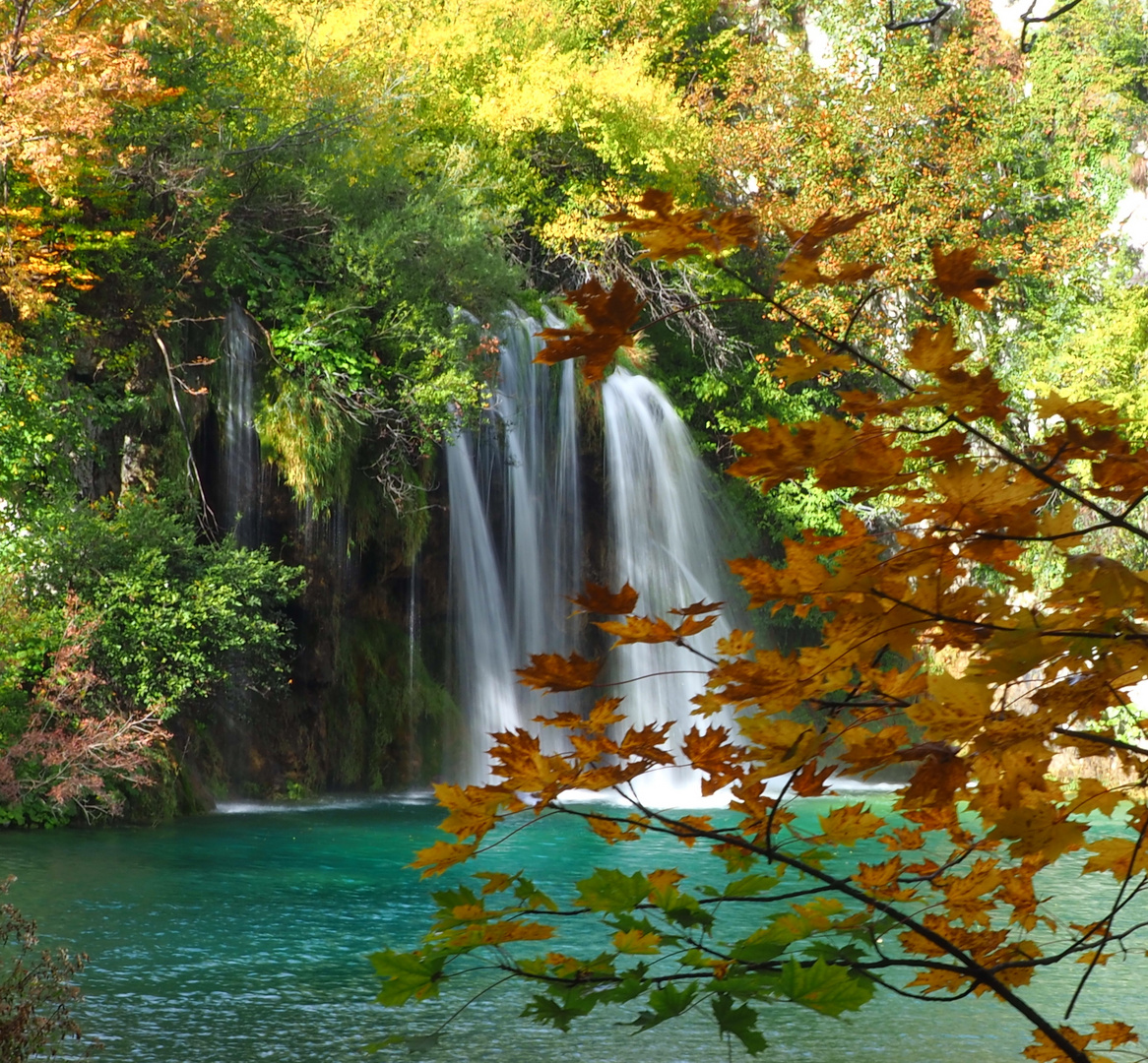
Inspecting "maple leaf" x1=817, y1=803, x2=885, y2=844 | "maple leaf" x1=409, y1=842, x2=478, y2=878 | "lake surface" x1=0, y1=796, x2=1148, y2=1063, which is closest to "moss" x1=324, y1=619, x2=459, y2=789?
"lake surface" x1=0, y1=796, x2=1148, y2=1063

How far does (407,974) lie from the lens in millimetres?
1697

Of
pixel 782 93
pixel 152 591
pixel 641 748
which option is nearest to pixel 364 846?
pixel 152 591

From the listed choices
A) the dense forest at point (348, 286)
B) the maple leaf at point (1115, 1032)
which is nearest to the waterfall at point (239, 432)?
the dense forest at point (348, 286)

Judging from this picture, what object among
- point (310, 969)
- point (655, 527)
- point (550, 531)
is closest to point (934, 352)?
point (310, 969)

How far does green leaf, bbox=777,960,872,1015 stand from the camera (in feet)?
5.13

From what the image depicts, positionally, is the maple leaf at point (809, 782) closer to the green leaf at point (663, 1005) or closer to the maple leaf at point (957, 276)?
the green leaf at point (663, 1005)

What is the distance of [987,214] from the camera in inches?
971

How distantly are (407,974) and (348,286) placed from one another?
45.2 ft

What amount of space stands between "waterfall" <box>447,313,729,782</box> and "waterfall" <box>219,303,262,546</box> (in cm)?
284

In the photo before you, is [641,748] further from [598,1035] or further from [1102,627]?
[598,1035]

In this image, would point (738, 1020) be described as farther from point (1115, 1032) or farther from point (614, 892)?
point (1115, 1032)

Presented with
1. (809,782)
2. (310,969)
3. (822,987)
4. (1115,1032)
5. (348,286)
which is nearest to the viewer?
(822,987)

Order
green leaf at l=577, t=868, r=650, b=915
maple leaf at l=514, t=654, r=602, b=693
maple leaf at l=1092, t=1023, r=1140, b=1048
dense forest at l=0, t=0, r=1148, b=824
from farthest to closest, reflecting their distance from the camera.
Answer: dense forest at l=0, t=0, r=1148, b=824 < maple leaf at l=1092, t=1023, r=1140, b=1048 < maple leaf at l=514, t=654, r=602, b=693 < green leaf at l=577, t=868, r=650, b=915

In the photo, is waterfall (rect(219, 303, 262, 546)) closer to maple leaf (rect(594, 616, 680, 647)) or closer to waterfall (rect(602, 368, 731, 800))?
waterfall (rect(602, 368, 731, 800))
